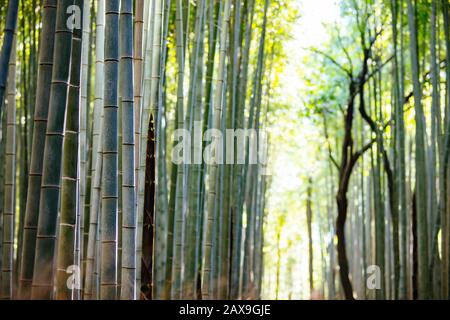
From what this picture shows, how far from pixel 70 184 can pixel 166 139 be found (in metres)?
3.77

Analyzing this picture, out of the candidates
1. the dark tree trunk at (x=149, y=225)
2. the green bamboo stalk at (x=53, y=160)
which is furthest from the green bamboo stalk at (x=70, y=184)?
the dark tree trunk at (x=149, y=225)

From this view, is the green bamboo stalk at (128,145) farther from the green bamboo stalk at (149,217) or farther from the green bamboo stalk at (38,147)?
the green bamboo stalk at (149,217)

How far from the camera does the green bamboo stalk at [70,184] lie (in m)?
2.32

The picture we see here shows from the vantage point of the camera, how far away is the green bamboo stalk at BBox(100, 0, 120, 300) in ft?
7.73

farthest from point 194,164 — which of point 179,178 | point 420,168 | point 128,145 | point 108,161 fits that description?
point 108,161

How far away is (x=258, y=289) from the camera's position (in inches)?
340

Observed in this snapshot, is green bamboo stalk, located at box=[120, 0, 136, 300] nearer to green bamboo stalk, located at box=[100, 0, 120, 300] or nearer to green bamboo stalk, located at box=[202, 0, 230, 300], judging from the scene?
green bamboo stalk, located at box=[100, 0, 120, 300]

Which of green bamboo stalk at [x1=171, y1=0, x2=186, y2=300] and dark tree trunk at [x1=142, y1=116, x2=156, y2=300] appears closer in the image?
dark tree trunk at [x1=142, y1=116, x2=156, y2=300]

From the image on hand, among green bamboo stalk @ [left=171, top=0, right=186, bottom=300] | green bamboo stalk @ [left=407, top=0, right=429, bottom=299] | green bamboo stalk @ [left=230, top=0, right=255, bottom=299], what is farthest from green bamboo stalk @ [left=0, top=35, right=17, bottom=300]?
green bamboo stalk @ [left=407, top=0, right=429, bottom=299]

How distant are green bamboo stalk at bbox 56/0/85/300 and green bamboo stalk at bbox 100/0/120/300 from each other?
4.4 inches

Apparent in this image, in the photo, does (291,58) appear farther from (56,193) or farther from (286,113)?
(56,193)
